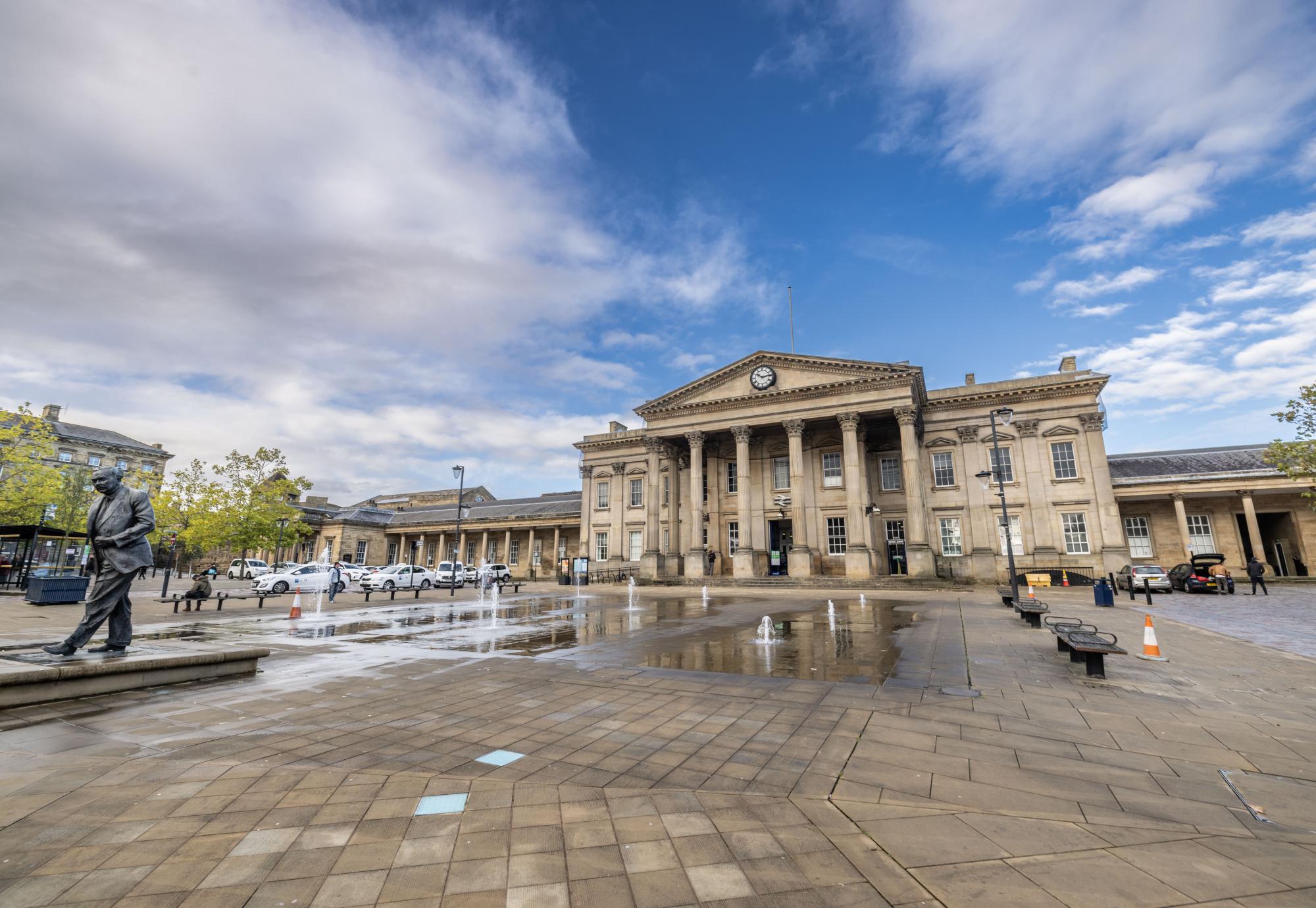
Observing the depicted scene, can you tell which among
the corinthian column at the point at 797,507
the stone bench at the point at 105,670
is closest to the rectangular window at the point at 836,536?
the corinthian column at the point at 797,507

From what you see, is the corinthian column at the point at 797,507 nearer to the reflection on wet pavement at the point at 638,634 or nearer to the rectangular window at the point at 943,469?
the rectangular window at the point at 943,469

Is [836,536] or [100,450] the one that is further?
[100,450]

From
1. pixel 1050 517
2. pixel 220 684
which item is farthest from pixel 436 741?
pixel 1050 517

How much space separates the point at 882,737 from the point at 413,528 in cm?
6138

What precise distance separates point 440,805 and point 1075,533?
126ft

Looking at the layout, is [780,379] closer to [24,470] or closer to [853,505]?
[853,505]

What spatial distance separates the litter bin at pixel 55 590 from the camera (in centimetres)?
1738

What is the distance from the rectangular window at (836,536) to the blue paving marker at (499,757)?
33435mm

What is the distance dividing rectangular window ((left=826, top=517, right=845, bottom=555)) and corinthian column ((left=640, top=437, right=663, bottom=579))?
38.2ft

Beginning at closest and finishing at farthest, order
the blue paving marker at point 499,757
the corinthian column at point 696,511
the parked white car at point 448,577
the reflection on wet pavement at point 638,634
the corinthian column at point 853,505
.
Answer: the blue paving marker at point 499,757 → the reflection on wet pavement at point 638,634 → the corinthian column at point 853,505 → the parked white car at point 448,577 → the corinthian column at point 696,511

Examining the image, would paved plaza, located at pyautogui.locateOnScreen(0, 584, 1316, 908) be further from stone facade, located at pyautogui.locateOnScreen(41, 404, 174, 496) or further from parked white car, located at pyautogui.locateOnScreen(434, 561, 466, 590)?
stone facade, located at pyautogui.locateOnScreen(41, 404, 174, 496)

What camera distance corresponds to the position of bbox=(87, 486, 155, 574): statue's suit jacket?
279 inches

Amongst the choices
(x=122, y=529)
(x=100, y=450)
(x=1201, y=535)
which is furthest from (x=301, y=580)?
(x=100, y=450)

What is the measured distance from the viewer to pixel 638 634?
41.1ft
